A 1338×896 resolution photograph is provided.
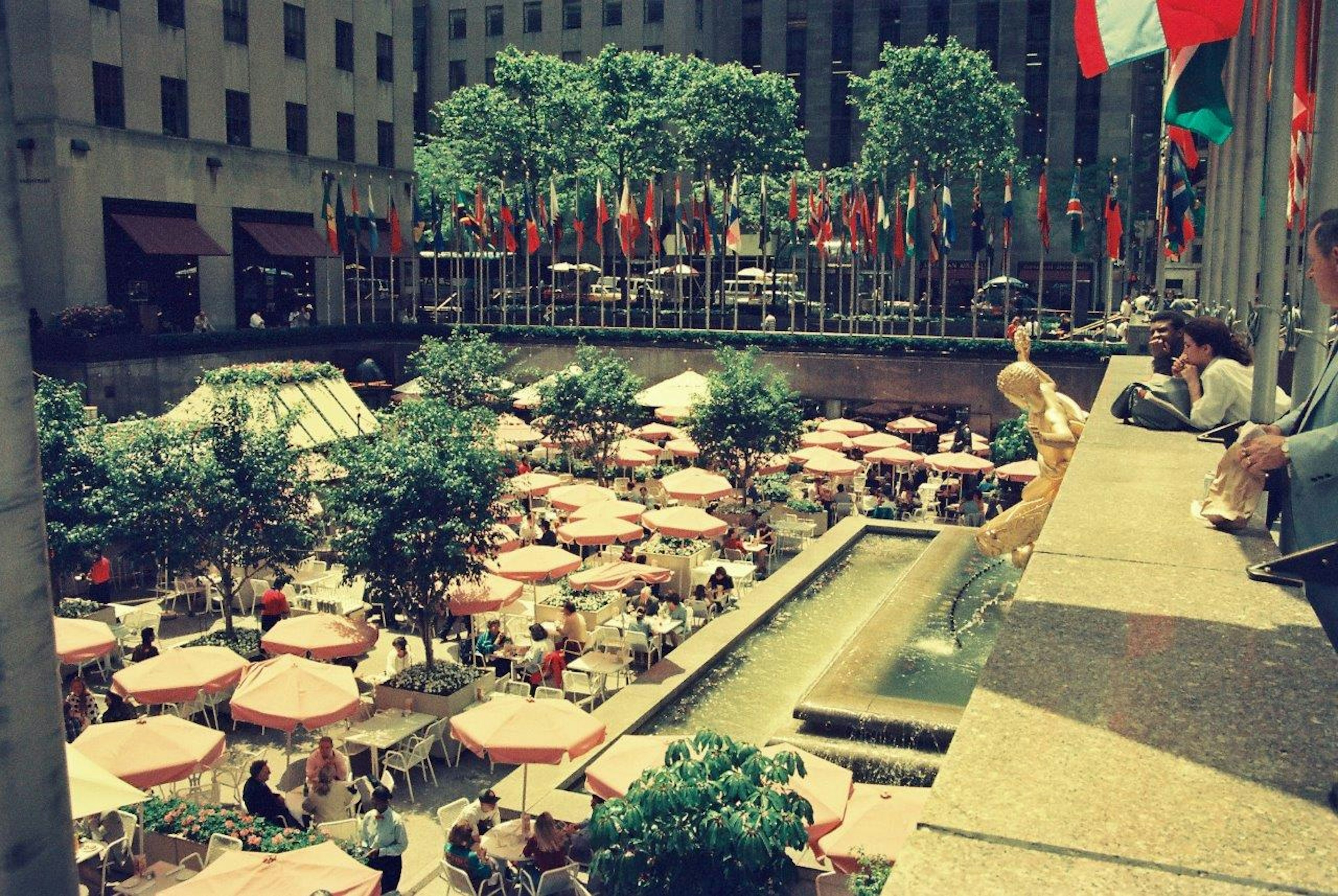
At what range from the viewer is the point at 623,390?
34656 millimetres

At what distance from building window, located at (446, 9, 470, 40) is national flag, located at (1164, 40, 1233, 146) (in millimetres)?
80488

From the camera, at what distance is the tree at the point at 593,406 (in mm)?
34469

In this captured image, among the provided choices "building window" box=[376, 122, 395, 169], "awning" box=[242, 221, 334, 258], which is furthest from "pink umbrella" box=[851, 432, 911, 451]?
"building window" box=[376, 122, 395, 169]

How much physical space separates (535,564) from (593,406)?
12836mm

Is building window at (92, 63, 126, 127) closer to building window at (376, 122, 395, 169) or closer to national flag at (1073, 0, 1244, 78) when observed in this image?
building window at (376, 122, 395, 169)

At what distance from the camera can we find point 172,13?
150ft

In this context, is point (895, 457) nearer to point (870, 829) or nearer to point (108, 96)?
point (870, 829)

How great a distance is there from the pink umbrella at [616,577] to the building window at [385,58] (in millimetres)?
41435

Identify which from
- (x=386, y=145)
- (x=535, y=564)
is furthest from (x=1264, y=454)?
(x=386, y=145)

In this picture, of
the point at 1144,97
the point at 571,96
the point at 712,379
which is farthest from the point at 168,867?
the point at 1144,97

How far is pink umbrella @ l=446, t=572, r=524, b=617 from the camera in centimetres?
1969

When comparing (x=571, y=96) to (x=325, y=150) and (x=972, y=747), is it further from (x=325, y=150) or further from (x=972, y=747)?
(x=972, y=747)

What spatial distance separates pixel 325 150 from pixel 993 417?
30.2 m

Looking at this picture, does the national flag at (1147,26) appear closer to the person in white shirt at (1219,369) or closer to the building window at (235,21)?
the person in white shirt at (1219,369)
